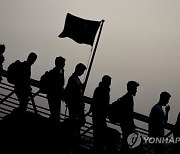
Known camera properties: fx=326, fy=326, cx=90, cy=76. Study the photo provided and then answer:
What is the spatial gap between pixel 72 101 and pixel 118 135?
1.36 meters

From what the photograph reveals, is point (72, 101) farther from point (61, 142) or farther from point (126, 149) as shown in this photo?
point (61, 142)

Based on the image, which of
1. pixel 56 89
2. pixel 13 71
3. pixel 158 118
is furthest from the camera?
pixel 13 71

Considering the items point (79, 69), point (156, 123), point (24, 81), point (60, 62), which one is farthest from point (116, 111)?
point (24, 81)

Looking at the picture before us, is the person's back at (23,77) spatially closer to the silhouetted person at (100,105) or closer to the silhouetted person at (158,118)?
the silhouetted person at (100,105)

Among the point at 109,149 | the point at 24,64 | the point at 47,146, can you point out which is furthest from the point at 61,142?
the point at 24,64

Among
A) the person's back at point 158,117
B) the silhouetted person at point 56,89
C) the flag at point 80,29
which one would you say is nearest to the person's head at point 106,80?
the silhouetted person at point 56,89

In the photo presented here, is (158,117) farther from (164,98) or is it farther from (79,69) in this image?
(79,69)

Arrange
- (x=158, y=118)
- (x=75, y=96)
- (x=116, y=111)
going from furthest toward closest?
(x=75, y=96) < (x=116, y=111) < (x=158, y=118)

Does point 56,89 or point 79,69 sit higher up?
point 79,69

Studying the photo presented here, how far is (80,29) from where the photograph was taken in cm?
898

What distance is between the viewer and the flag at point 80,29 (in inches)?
352

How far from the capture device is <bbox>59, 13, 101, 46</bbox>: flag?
29.3ft

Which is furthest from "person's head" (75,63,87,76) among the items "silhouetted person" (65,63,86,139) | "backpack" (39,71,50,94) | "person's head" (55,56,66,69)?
"backpack" (39,71,50,94)

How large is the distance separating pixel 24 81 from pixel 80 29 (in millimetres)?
2518
